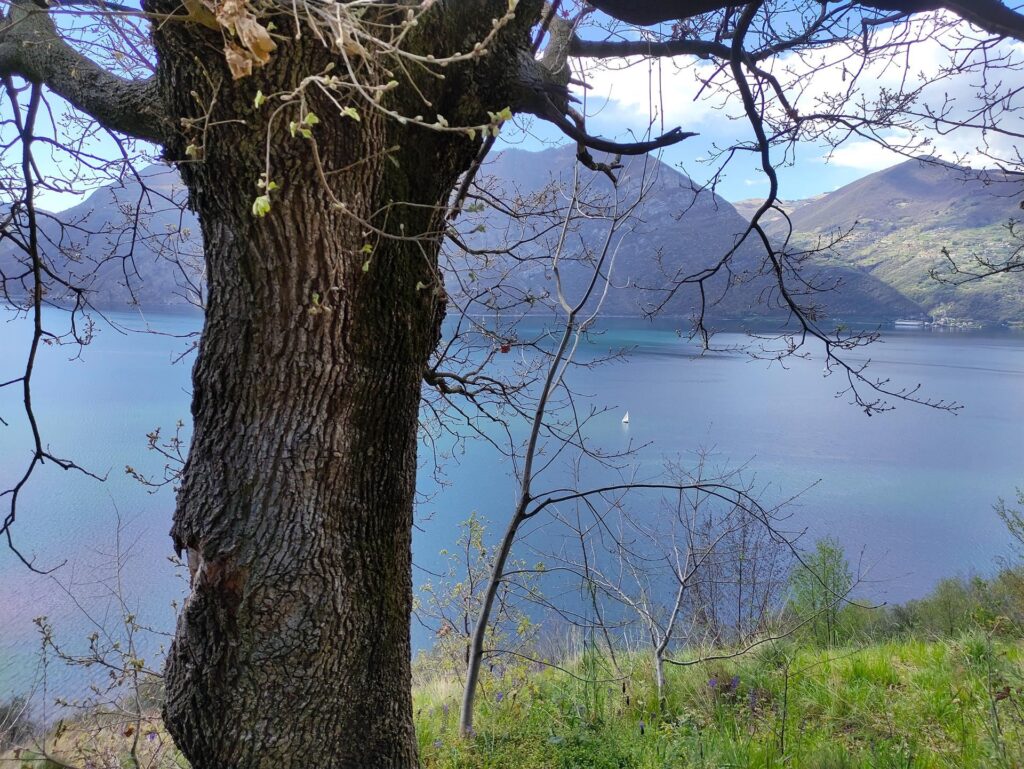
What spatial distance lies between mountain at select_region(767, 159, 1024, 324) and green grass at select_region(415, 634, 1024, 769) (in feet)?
6.16

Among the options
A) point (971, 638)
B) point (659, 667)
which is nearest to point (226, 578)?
point (659, 667)

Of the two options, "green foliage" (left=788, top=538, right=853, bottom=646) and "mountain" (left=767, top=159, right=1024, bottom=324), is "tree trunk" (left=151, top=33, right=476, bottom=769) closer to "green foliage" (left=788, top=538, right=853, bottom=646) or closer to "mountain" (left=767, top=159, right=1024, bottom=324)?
"mountain" (left=767, top=159, right=1024, bottom=324)

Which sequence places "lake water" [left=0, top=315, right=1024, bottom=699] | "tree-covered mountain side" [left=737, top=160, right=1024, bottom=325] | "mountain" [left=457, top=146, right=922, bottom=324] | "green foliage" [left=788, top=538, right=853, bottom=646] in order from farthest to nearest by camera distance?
"lake water" [left=0, top=315, right=1024, bottom=699] < "green foliage" [left=788, top=538, right=853, bottom=646] < "tree-covered mountain side" [left=737, top=160, right=1024, bottom=325] < "mountain" [left=457, top=146, right=922, bottom=324]

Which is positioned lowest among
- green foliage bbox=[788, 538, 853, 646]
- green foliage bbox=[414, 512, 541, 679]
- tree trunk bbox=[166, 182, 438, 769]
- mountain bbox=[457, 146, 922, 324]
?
green foliage bbox=[788, 538, 853, 646]

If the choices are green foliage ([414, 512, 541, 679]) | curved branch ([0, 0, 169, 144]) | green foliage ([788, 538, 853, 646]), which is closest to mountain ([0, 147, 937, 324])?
curved branch ([0, 0, 169, 144])

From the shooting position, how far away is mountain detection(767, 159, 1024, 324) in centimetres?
295

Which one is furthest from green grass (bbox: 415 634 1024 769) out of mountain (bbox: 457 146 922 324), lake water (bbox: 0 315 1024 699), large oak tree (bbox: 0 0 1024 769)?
mountain (bbox: 457 146 922 324)

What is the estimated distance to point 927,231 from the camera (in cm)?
7281

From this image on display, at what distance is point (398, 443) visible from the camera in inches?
58.6

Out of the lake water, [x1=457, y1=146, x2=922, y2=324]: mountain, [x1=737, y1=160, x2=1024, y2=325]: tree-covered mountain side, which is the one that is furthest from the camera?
the lake water

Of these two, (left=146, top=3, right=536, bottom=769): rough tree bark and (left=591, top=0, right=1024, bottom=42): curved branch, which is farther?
(left=591, top=0, right=1024, bottom=42): curved branch

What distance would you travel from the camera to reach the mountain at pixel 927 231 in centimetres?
295

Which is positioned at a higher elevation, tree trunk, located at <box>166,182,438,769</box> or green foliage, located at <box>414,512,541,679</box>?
tree trunk, located at <box>166,182,438,769</box>

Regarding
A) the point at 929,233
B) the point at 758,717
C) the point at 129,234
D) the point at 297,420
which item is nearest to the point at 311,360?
the point at 297,420
